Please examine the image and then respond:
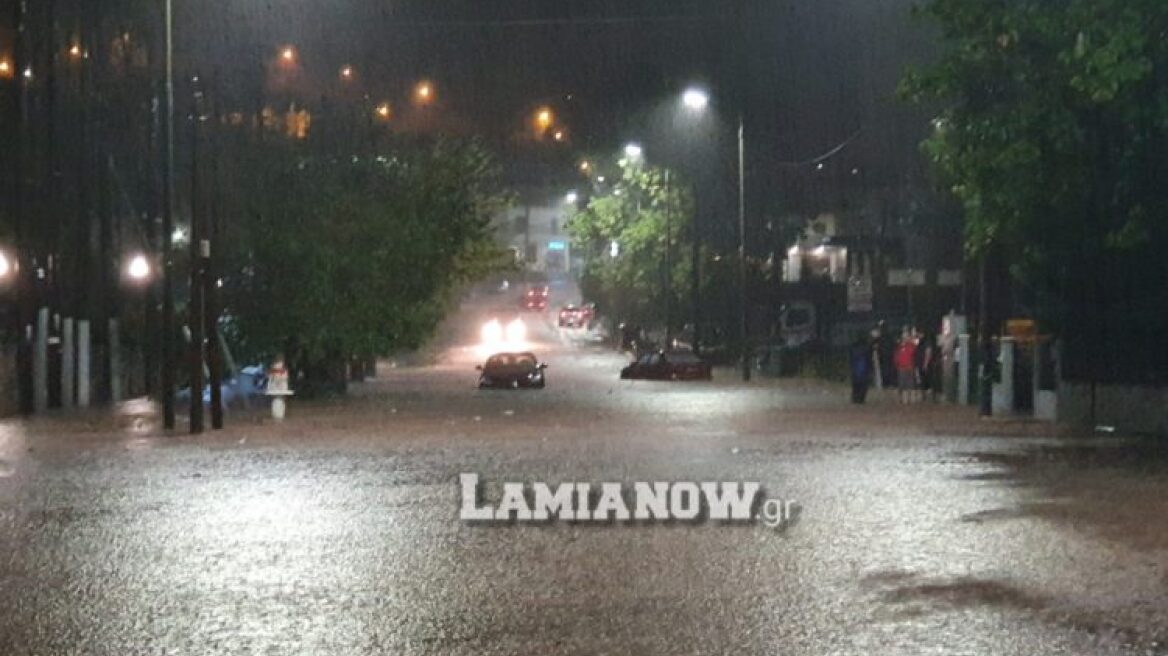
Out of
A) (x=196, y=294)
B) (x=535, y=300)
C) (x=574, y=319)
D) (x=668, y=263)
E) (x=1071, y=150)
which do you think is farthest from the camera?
(x=535, y=300)

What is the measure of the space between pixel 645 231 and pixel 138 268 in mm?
33134

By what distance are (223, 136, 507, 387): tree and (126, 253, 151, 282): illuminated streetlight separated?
8.85 feet

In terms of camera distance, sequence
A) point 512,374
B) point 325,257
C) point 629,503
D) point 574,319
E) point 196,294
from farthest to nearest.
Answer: point 574,319
point 512,374
point 325,257
point 196,294
point 629,503

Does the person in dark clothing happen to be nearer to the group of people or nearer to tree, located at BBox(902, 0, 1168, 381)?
the group of people

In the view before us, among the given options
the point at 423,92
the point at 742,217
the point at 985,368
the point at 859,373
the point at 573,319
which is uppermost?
the point at 423,92

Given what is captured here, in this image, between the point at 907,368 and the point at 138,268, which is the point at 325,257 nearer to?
the point at 138,268

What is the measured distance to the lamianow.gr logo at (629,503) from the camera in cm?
1598

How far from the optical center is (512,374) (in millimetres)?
49219

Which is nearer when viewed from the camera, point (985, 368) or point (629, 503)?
point (629, 503)

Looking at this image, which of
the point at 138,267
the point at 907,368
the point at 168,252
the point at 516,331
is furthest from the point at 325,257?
the point at 516,331

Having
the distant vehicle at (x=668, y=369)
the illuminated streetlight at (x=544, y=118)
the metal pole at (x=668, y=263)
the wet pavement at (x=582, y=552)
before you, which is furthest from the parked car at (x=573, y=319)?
the wet pavement at (x=582, y=552)

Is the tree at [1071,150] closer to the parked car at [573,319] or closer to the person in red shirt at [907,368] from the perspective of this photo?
the person in red shirt at [907,368]

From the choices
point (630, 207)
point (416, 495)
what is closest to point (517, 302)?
point (630, 207)

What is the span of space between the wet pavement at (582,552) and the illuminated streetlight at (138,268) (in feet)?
57.0
